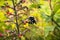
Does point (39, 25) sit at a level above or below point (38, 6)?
below

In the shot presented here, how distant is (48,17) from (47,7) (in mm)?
201

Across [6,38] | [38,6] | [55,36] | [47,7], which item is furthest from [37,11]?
[6,38]

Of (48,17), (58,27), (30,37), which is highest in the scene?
(48,17)

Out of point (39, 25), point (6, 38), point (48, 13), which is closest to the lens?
point (6, 38)

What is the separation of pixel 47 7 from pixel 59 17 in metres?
0.18

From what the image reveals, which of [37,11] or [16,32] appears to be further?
[37,11]

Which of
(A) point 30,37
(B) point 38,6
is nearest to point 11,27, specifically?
(A) point 30,37

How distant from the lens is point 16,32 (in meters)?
1.57

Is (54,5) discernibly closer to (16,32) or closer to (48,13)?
(48,13)

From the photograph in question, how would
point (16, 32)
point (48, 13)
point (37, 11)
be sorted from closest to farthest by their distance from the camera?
1. point (16, 32)
2. point (48, 13)
3. point (37, 11)

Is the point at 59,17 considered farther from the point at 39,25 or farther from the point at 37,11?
the point at 37,11

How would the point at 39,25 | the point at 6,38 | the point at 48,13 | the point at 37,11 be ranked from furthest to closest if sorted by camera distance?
the point at 37,11 → the point at 39,25 → the point at 48,13 → the point at 6,38

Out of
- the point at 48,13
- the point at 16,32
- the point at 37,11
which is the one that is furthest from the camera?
the point at 37,11

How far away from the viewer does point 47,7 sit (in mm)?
1835
